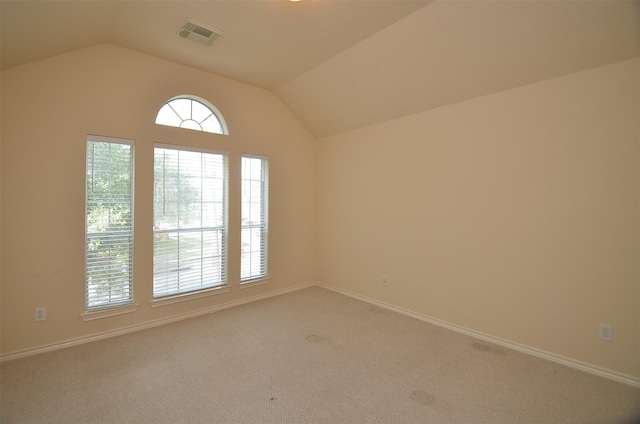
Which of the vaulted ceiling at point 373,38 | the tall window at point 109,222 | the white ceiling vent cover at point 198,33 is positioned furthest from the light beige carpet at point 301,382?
the white ceiling vent cover at point 198,33

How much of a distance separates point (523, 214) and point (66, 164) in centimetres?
427

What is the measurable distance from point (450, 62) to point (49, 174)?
3.84 meters

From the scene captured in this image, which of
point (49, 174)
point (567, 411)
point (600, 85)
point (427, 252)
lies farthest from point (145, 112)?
point (567, 411)

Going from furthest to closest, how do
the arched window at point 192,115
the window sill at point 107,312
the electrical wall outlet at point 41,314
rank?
the arched window at point 192,115
the window sill at point 107,312
the electrical wall outlet at point 41,314

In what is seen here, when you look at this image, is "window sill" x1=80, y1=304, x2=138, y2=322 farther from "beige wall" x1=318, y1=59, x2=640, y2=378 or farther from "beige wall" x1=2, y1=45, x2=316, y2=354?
"beige wall" x1=318, y1=59, x2=640, y2=378

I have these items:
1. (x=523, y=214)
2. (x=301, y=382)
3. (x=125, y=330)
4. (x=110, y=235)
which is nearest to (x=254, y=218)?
(x=110, y=235)

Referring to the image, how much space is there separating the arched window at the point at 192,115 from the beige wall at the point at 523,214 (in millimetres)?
2019

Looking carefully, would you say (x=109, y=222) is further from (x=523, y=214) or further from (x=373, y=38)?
(x=523, y=214)

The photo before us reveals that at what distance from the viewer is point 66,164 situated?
2801 millimetres

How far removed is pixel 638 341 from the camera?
2254 millimetres

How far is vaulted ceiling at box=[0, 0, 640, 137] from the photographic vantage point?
2.17 meters

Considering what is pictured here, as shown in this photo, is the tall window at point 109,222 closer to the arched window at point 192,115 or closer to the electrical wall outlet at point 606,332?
the arched window at point 192,115

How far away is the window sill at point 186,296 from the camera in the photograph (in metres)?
3.35

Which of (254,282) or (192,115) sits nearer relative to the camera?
(192,115)
